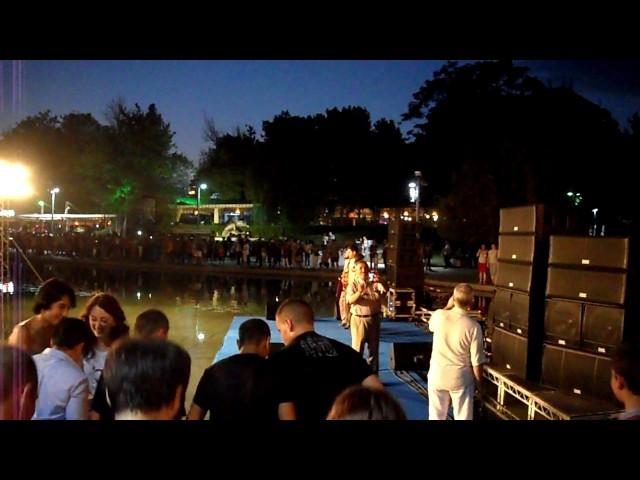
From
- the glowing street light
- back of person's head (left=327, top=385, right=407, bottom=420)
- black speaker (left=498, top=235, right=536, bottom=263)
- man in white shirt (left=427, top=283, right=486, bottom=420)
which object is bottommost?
man in white shirt (left=427, top=283, right=486, bottom=420)

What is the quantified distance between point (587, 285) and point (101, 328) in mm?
5013

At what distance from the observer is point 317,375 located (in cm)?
338

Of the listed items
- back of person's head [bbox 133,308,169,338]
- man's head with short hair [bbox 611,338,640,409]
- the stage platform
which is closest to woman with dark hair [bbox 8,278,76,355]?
back of person's head [bbox 133,308,169,338]

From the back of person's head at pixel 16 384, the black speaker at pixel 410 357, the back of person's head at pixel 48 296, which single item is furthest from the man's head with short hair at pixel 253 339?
the black speaker at pixel 410 357

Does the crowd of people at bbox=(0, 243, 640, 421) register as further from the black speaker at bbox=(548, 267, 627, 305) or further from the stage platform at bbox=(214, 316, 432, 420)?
the black speaker at bbox=(548, 267, 627, 305)

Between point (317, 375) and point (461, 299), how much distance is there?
2271 millimetres

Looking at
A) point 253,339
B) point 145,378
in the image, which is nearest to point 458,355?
point 253,339

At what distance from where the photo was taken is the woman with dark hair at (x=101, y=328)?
413 cm

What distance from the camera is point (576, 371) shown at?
257 inches

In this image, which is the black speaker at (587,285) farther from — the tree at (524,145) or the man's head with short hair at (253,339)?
the tree at (524,145)

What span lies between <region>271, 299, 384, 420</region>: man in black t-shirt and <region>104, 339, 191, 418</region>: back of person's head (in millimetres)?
944

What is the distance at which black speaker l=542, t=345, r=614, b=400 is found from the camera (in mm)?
6211

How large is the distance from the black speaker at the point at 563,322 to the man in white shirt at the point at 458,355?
6.30 feet
